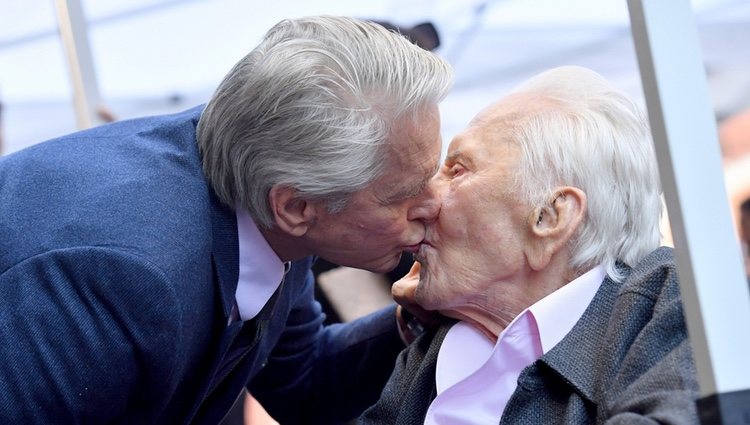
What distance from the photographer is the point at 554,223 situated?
1939 mm

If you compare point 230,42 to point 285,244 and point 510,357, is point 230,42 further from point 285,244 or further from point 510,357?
point 510,357

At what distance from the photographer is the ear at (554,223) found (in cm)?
192

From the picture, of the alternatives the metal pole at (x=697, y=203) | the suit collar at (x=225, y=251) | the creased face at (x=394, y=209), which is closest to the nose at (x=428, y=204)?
the creased face at (x=394, y=209)

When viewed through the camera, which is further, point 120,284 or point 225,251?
point 225,251

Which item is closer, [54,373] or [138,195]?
[54,373]

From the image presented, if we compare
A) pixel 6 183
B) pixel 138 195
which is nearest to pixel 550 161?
pixel 138 195

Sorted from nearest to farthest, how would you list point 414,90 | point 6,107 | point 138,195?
point 138,195
point 414,90
point 6,107

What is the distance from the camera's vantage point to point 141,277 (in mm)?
1673

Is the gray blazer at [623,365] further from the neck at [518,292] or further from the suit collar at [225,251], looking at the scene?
the suit collar at [225,251]

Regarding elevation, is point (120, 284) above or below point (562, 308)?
above

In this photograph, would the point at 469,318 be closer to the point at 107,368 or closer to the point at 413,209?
the point at 413,209

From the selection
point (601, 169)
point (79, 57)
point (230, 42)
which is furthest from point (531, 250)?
point (230, 42)

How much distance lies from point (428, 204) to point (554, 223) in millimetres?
239

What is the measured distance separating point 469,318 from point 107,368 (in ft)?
2.27
